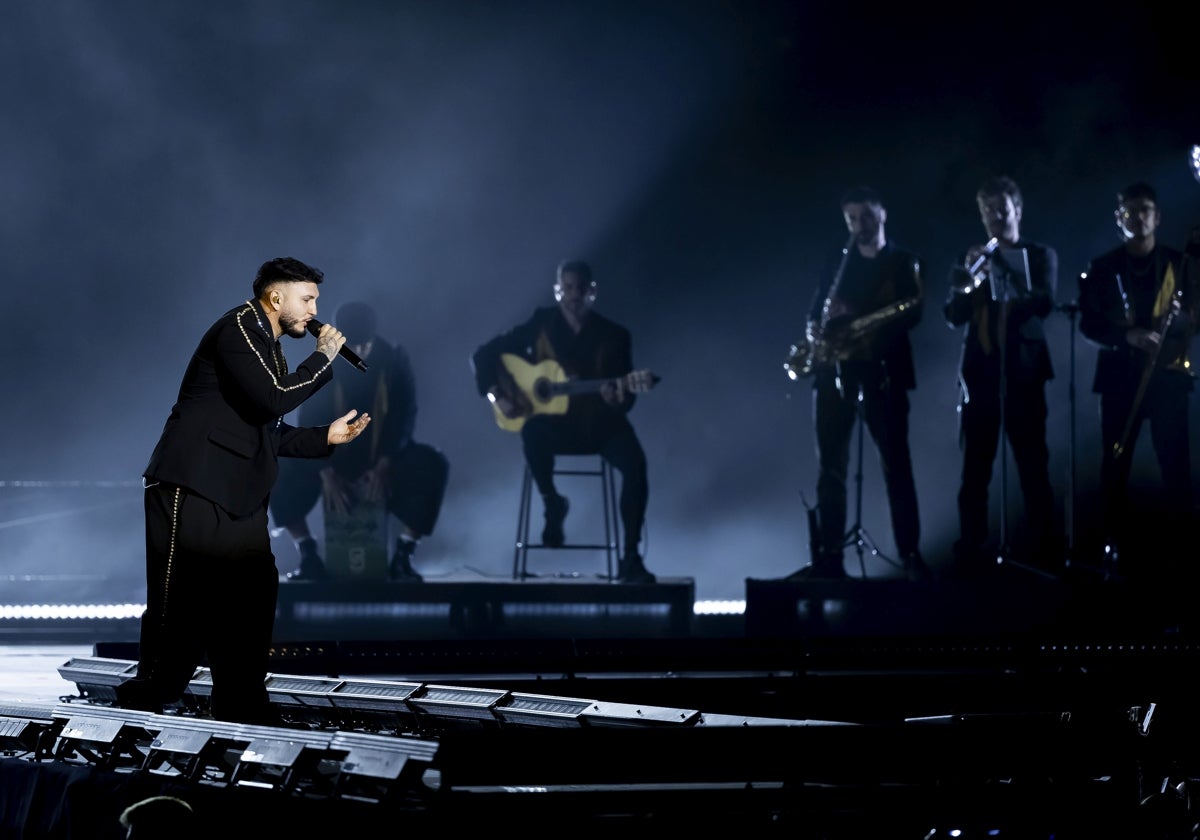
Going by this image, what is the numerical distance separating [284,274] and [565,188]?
5.89 metres

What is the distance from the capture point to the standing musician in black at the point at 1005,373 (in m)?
6.93

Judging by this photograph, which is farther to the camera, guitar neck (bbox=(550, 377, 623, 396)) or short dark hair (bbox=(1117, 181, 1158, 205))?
guitar neck (bbox=(550, 377, 623, 396))

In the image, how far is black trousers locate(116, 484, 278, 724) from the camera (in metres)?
3.13

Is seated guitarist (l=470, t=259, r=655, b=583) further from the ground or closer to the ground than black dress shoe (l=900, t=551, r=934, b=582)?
further from the ground

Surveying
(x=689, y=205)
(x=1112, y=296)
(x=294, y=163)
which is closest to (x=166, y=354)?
(x=294, y=163)

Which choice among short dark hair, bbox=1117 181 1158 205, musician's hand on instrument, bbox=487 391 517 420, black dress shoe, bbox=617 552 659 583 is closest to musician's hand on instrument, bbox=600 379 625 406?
musician's hand on instrument, bbox=487 391 517 420

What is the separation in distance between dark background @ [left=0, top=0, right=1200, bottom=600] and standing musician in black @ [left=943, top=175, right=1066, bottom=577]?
6.16 feet

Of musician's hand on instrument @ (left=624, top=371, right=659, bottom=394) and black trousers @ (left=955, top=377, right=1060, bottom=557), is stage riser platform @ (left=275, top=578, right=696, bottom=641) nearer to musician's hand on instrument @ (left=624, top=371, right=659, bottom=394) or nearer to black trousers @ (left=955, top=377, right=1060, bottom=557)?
musician's hand on instrument @ (left=624, top=371, right=659, bottom=394)

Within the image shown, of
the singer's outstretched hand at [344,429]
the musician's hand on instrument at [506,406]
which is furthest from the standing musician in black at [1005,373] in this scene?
the singer's outstretched hand at [344,429]

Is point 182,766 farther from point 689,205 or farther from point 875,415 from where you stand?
point 689,205

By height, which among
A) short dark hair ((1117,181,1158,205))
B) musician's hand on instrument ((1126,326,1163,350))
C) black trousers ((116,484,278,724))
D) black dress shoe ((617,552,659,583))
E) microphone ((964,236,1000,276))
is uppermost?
short dark hair ((1117,181,1158,205))

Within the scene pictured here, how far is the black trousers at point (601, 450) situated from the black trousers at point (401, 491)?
52 centimetres

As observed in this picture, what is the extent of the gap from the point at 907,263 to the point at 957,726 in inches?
183

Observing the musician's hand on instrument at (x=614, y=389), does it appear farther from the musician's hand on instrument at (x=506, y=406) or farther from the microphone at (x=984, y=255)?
the microphone at (x=984, y=255)
